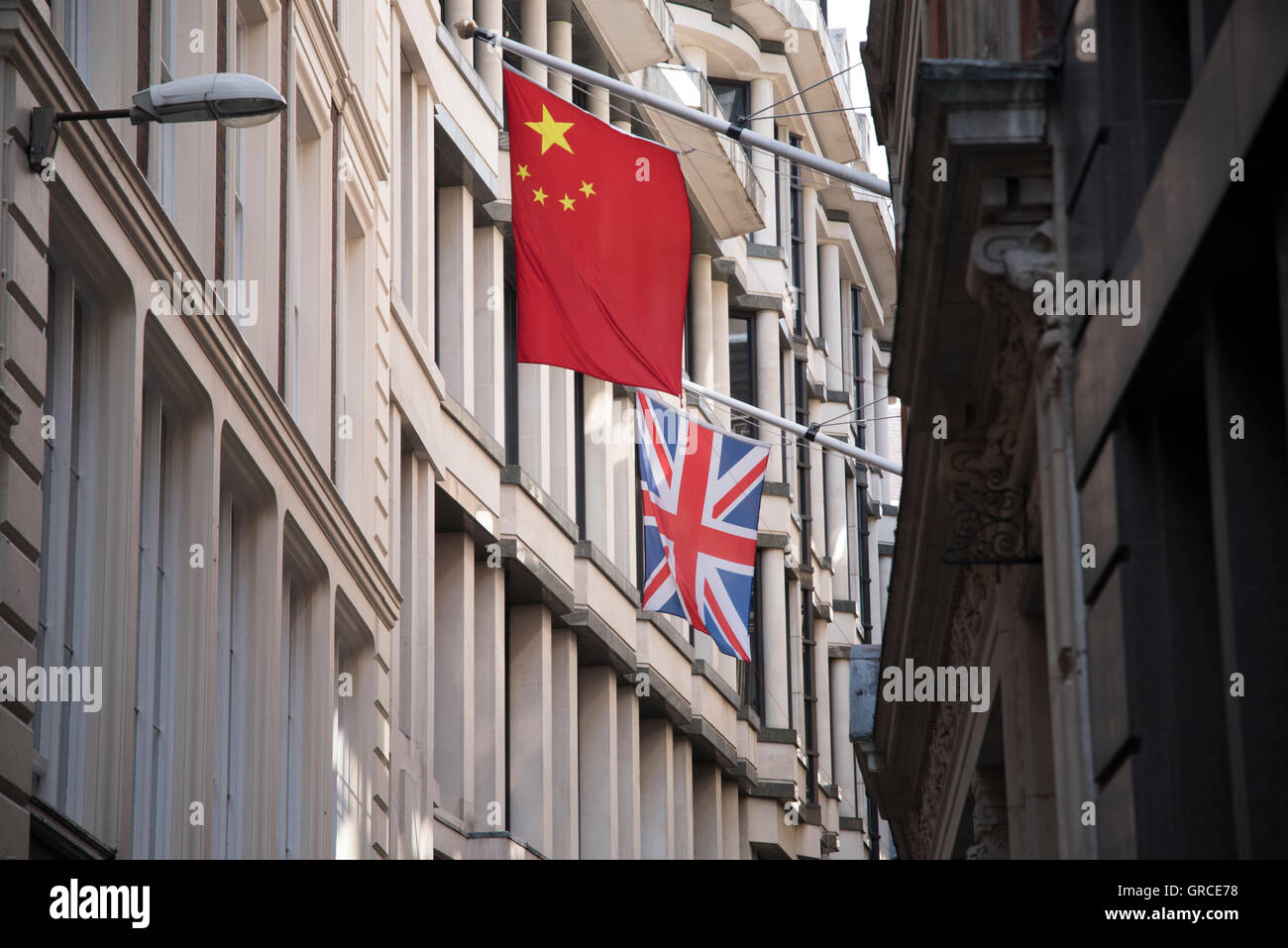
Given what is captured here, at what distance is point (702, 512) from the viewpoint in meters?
30.3

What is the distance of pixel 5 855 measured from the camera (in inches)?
564

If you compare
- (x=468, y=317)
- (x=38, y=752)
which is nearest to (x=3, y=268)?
(x=38, y=752)

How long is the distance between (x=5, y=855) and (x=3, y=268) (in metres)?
3.65

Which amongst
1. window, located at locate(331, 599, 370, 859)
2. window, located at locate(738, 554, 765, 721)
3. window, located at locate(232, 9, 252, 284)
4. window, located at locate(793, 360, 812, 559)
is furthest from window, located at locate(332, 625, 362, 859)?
window, located at locate(793, 360, 812, 559)

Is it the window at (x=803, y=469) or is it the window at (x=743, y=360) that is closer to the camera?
the window at (x=743, y=360)

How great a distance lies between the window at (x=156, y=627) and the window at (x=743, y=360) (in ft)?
106

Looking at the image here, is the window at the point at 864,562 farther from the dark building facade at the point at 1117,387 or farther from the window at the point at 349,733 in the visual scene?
the dark building facade at the point at 1117,387

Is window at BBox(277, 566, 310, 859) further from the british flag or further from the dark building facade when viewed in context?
the dark building facade

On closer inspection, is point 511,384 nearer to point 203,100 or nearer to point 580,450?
point 580,450

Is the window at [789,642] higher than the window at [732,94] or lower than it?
lower

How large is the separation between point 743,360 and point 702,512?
906 inches

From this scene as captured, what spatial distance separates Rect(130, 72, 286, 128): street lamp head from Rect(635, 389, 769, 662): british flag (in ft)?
45.2

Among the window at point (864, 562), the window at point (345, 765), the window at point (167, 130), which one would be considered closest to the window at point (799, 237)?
the window at point (864, 562)

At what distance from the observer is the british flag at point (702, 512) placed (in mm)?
30094
